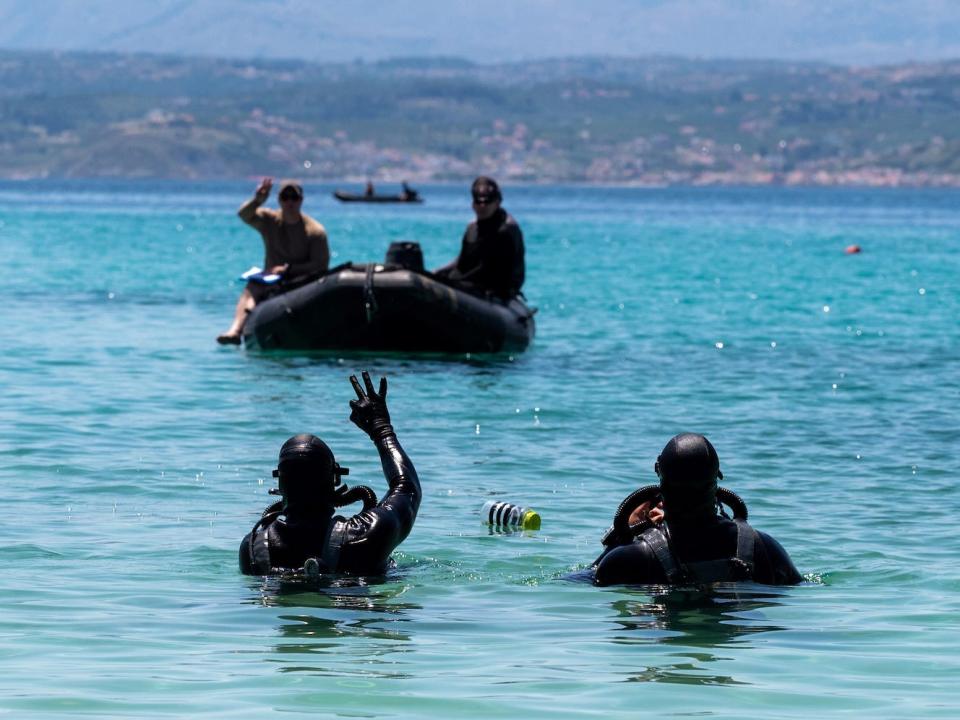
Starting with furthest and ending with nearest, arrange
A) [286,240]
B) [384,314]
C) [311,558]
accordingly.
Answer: [286,240] → [384,314] → [311,558]

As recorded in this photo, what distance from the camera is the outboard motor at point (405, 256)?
2084cm

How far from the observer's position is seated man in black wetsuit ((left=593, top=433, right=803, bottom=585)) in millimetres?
7297

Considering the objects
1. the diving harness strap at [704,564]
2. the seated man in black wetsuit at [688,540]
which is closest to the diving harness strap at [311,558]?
the seated man in black wetsuit at [688,540]

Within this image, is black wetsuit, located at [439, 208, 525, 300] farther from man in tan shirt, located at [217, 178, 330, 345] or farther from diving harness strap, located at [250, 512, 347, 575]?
diving harness strap, located at [250, 512, 347, 575]

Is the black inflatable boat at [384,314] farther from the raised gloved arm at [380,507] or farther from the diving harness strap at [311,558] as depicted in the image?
the diving harness strap at [311,558]

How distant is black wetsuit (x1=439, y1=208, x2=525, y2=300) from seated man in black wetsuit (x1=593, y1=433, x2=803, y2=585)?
469 inches

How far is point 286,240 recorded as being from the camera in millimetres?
21062

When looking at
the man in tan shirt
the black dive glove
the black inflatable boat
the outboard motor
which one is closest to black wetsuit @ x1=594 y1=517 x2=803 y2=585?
the black dive glove

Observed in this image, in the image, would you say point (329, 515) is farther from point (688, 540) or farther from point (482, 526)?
point (482, 526)

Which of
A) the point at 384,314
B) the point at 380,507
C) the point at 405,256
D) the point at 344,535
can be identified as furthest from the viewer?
the point at 405,256

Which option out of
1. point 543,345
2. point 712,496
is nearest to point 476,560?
point 712,496

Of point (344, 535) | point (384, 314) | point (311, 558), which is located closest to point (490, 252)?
point (384, 314)

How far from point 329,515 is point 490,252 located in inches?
495


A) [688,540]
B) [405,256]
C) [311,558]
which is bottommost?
[311,558]
